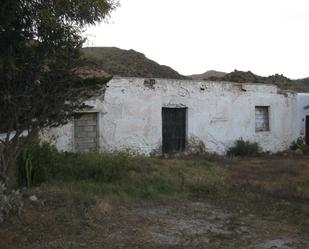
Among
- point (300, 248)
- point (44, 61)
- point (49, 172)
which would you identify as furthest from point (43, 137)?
point (300, 248)

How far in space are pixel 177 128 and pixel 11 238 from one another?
10.3 meters

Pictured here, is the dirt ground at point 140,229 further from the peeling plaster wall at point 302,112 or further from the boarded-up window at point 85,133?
the peeling plaster wall at point 302,112

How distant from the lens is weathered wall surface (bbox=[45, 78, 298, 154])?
14.4 meters

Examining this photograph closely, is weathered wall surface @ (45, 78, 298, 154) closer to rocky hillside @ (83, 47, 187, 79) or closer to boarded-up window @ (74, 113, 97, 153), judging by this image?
boarded-up window @ (74, 113, 97, 153)

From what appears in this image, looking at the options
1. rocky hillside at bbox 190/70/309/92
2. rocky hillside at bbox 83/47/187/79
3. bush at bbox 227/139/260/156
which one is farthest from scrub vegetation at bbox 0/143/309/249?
rocky hillside at bbox 83/47/187/79

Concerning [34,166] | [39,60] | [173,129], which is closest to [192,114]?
[173,129]

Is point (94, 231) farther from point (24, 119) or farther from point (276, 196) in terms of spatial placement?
point (276, 196)

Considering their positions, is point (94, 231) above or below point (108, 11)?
below

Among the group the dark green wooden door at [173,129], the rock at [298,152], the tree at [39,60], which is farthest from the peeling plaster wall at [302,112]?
Answer: the tree at [39,60]

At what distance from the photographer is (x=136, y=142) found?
1506 centimetres

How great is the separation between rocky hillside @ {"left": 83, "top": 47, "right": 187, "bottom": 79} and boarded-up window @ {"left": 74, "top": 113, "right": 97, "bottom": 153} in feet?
31.5

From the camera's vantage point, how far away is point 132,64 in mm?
26594

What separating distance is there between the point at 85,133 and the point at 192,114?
4.15 meters

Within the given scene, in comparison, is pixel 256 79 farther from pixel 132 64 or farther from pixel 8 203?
pixel 8 203
